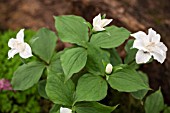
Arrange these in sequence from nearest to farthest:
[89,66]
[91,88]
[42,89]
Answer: [91,88] → [89,66] → [42,89]

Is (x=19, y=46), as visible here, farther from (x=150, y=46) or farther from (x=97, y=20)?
(x=150, y=46)

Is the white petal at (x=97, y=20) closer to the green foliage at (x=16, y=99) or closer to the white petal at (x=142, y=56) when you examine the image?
the white petal at (x=142, y=56)

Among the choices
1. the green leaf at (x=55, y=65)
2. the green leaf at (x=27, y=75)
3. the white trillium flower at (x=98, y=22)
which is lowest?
the green leaf at (x=27, y=75)

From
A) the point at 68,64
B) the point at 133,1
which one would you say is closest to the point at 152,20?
the point at 133,1

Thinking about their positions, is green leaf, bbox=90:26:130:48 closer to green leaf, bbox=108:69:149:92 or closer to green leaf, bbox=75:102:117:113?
green leaf, bbox=108:69:149:92

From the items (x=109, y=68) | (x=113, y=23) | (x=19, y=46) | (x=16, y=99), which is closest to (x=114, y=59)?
(x=109, y=68)

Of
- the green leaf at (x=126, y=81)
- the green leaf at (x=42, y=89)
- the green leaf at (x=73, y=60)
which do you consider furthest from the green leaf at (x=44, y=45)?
the green leaf at (x=126, y=81)
